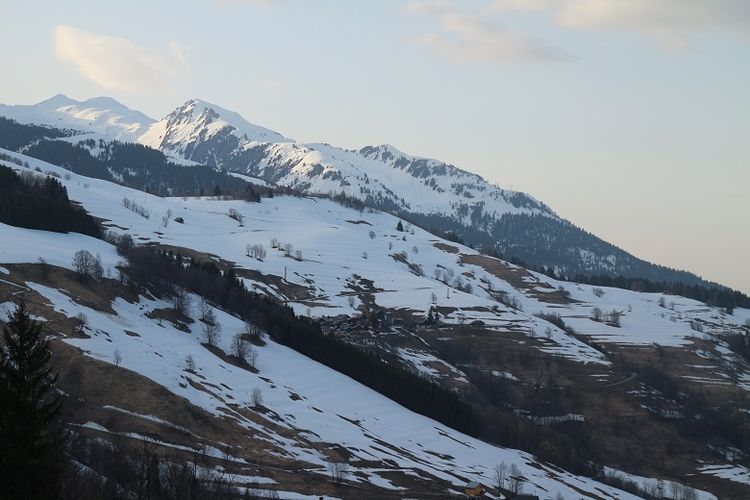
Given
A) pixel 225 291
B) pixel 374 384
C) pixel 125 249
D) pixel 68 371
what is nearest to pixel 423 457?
pixel 374 384

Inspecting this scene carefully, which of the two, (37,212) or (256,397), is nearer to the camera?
(256,397)

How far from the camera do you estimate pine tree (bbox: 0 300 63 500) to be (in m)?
31.5

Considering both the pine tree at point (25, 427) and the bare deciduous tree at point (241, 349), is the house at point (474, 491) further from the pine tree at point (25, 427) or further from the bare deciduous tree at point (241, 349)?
the pine tree at point (25, 427)

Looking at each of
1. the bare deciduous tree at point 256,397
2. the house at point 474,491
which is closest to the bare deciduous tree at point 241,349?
the bare deciduous tree at point 256,397

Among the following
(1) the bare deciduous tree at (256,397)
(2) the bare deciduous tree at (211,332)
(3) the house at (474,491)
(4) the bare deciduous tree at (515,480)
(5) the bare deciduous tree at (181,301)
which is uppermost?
(5) the bare deciduous tree at (181,301)

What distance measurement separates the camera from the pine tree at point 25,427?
31.5 meters

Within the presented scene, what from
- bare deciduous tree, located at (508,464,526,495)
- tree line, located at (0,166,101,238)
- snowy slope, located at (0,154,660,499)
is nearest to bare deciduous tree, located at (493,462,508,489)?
bare deciduous tree, located at (508,464,526,495)

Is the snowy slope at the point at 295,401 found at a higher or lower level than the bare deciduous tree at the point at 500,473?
higher

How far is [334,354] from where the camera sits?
161250mm

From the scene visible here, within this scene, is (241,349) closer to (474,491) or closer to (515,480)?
(515,480)

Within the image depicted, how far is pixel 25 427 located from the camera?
104ft

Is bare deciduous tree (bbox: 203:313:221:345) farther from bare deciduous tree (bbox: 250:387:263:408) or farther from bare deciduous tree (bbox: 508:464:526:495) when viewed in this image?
bare deciduous tree (bbox: 508:464:526:495)

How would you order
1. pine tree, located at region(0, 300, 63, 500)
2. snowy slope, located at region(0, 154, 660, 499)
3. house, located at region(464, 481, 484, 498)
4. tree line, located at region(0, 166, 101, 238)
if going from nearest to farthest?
pine tree, located at region(0, 300, 63, 500) < house, located at region(464, 481, 484, 498) < snowy slope, located at region(0, 154, 660, 499) < tree line, located at region(0, 166, 101, 238)

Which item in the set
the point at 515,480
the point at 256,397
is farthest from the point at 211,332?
the point at 515,480
